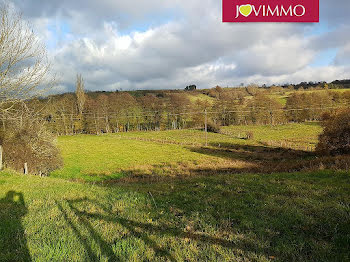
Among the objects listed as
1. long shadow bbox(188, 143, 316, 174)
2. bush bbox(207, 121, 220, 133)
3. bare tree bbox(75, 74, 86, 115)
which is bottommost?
long shadow bbox(188, 143, 316, 174)

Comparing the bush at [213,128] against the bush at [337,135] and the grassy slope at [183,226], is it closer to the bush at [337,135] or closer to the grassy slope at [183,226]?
the bush at [337,135]

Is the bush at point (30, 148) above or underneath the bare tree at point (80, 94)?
underneath

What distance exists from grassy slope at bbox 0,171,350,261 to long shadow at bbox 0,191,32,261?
0.06 feet

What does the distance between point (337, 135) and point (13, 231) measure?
94.6 ft

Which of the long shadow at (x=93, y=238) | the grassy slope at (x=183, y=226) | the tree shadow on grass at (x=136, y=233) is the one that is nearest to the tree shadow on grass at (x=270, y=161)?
the grassy slope at (x=183, y=226)

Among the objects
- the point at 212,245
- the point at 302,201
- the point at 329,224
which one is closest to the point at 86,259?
the point at 212,245

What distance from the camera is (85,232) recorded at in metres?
4.52

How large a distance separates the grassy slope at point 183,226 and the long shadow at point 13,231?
17mm

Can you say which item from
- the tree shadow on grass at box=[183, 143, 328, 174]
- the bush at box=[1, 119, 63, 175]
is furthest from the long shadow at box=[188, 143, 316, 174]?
the bush at box=[1, 119, 63, 175]

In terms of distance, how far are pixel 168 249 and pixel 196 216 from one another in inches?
64.2

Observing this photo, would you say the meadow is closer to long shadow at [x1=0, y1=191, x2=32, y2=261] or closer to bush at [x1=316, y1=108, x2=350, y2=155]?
long shadow at [x1=0, y1=191, x2=32, y2=261]

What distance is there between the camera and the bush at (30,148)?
18.4 meters

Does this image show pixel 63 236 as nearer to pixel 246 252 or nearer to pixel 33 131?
pixel 246 252

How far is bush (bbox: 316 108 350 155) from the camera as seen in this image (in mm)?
22878
